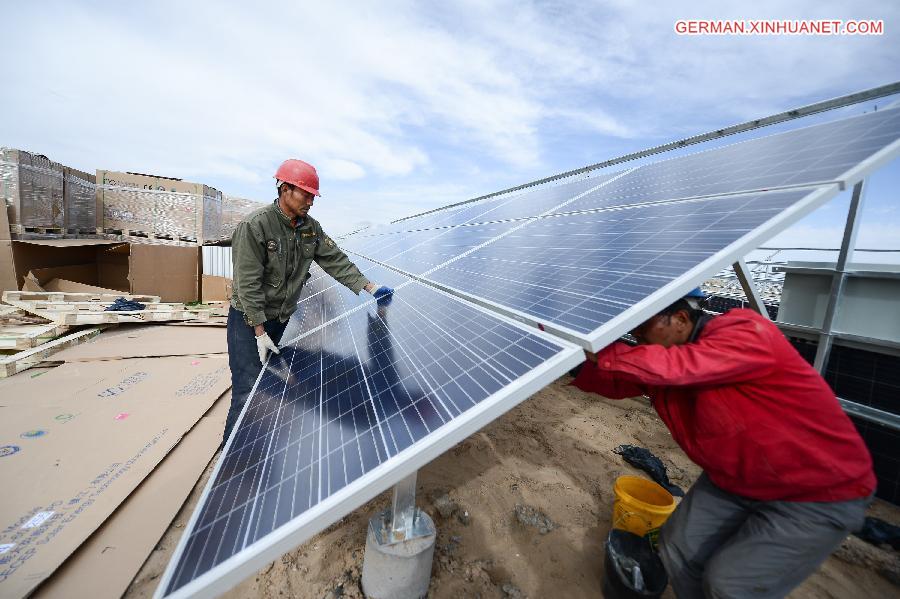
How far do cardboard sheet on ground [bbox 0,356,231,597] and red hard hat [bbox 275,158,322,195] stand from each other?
374cm

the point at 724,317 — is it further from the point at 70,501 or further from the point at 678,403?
the point at 70,501

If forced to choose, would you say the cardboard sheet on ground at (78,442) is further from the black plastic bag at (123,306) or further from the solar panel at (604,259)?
the solar panel at (604,259)

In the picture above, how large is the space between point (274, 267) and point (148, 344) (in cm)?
687

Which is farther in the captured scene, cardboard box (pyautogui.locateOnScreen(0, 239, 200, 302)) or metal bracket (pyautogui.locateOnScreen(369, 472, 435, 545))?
cardboard box (pyautogui.locateOnScreen(0, 239, 200, 302))

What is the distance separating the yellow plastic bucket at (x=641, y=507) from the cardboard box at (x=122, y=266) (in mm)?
13788

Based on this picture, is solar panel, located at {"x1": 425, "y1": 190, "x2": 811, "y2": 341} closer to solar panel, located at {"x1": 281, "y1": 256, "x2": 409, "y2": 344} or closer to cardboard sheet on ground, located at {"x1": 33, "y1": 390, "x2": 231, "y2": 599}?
solar panel, located at {"x1": 281, "y1": 256, "x2": 409, "y2": 344}

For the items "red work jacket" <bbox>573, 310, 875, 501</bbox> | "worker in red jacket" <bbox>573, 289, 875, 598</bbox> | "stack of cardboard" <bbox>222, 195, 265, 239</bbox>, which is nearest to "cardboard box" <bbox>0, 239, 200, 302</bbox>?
"stack of cardboard" <bbox>222, 195, 265, 239</bbox>

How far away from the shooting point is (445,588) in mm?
3455

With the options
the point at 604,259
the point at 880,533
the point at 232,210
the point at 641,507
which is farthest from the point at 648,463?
the point at 232,210

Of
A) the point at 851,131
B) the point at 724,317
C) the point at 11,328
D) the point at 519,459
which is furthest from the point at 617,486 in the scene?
the point at 11,328

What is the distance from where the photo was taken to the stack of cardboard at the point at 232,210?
51.0 ft

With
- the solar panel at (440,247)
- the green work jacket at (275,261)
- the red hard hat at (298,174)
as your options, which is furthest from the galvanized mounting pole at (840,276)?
the red hard hat at (298,174)

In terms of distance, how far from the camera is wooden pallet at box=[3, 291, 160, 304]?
9.32 m

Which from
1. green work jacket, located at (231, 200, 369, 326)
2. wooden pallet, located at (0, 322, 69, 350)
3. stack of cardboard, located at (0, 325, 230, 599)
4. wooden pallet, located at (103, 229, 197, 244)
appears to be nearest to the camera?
stack of cardboard, located at (0, 325, 230, 599)
